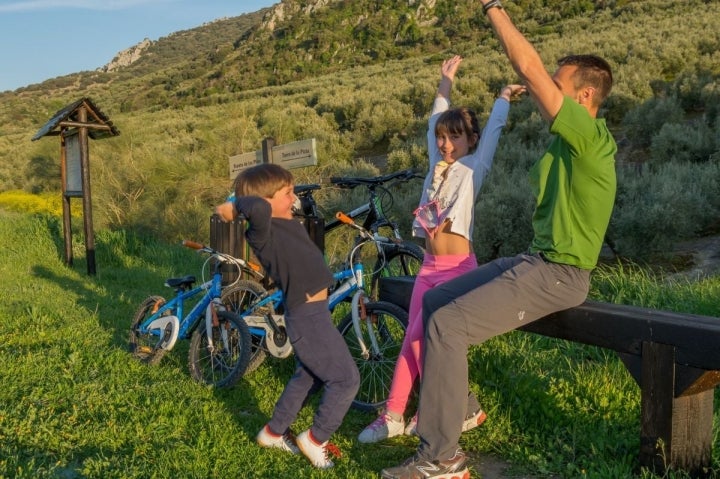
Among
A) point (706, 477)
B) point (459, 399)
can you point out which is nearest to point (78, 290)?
point (459, 399)

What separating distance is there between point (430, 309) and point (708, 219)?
6.81 m

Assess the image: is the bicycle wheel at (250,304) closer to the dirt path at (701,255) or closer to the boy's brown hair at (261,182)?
the boy's brown hair at (261,182)

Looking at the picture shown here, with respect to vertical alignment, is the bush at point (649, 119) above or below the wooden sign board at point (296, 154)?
above

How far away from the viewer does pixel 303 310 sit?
12.5 feet

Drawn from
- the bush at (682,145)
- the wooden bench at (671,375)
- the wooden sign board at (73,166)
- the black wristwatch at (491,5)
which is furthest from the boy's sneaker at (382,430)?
the bush at (682,145)

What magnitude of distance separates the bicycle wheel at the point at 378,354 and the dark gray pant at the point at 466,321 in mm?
1141

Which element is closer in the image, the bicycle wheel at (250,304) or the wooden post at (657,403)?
the wooden post at (657,403)

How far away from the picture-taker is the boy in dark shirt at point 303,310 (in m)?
3.74

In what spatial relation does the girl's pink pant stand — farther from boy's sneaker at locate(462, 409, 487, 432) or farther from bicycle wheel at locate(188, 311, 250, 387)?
bicycle wheel at locate(188, 311, 250, 387)

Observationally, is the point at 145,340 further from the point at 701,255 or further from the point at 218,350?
the point at 701,255

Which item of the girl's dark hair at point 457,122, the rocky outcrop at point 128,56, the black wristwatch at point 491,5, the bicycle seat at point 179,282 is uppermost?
the rocky outcrop at point 128,56

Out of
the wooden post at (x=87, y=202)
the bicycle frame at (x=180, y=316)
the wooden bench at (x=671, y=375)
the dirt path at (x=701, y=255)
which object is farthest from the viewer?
the wooden post at (x=87, y=202)

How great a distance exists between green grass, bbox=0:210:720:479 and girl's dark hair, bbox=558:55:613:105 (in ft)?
5.68

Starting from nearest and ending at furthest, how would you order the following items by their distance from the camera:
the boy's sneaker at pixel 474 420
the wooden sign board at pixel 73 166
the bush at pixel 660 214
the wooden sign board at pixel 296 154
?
1. the boy's sneaker at pixel 474 420
2. the wooden sign board at pixel 296 154
3. the bush at pixel 660 214
4. the wooden sign board at pixel 73 166
